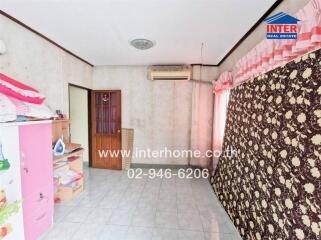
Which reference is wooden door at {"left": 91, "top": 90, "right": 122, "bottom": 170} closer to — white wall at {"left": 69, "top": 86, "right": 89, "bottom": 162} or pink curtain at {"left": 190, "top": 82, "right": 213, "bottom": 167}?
white wall at {"left": 69, "top": 86, "right": 89, "bottom": 162}

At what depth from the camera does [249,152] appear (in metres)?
1.97

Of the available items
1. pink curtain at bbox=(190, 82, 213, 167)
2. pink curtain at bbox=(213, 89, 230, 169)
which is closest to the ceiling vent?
pink curtain at bbox=(190, 82, 213, 167)

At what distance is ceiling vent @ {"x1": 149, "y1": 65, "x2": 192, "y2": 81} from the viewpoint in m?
3.68

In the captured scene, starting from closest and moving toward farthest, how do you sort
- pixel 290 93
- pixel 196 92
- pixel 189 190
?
pixel 290 93
pixel 189 190
pixel 196 92

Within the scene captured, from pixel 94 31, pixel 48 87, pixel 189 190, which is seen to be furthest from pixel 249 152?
pixel 48 87

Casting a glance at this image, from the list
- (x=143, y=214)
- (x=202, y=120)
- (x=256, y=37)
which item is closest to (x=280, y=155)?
(x=256, y=37)

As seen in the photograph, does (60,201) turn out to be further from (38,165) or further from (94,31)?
(94,31)

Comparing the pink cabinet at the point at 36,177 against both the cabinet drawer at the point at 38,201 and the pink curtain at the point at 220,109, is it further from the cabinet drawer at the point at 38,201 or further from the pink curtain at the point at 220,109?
the pink curtain at the point at 220,109

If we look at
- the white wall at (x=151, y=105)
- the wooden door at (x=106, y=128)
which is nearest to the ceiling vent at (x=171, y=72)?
the white wall at (x=151, y=105)

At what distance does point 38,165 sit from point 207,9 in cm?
236

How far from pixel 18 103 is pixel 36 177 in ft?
2.53

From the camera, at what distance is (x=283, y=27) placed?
138 cm

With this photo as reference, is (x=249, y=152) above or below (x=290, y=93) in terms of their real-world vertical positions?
below

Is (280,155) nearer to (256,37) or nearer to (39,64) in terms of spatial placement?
(256,37)
